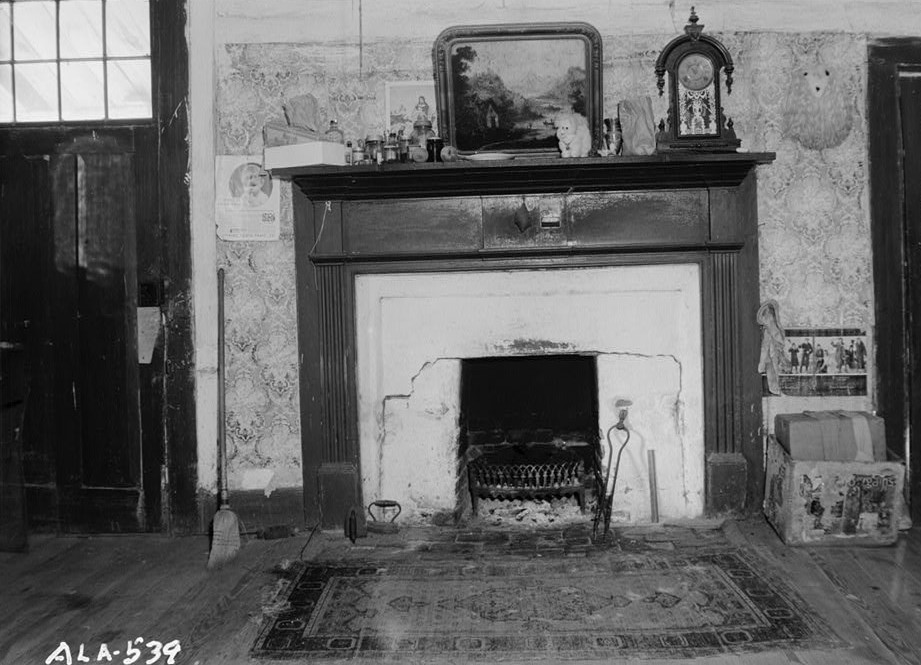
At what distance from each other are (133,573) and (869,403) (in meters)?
3.38

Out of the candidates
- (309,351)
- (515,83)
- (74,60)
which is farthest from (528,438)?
(74,60)

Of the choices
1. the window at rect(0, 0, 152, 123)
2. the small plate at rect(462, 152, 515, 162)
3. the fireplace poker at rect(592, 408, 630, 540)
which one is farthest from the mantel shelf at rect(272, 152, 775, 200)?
the fireplace poker at rect(592, 408, 630, 540)

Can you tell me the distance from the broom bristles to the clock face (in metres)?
2.80

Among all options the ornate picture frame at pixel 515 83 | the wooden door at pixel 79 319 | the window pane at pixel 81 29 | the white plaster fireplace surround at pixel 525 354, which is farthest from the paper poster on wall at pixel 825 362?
the window pane at pixel 81 29

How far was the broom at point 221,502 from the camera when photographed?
372 centimetres

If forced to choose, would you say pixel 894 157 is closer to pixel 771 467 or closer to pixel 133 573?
pixel 771 467

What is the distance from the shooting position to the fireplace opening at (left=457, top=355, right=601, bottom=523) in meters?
4.16

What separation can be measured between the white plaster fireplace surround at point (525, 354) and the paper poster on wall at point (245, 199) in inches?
20.1

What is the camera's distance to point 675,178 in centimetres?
385

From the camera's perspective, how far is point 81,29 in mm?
4156

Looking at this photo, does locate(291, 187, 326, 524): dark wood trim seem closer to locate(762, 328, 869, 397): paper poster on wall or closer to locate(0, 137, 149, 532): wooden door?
locate(0, 137, 149, 532): wooden door

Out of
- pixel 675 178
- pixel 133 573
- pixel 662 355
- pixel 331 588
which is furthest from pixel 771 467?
pixel 133 573

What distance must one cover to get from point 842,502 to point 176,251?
3194mm

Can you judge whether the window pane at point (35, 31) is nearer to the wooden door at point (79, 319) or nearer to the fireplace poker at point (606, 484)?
the wooden door at point (79, 319)
